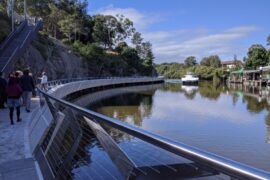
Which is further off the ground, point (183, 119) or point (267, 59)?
point (267, 59)

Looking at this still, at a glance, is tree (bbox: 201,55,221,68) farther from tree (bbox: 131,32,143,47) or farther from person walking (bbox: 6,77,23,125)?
person walking (bbox: 6,77,23,125)

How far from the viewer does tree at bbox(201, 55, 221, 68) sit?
137925mm

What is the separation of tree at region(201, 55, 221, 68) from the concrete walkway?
432ft

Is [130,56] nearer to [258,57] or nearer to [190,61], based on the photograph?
[258,57]

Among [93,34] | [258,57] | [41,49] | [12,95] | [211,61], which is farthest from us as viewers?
[211,61]

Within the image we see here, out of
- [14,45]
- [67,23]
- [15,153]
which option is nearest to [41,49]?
[14,45]

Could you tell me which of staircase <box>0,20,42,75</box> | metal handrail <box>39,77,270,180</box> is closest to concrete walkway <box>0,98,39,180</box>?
metal handrail <box>39,77,270,180</box>

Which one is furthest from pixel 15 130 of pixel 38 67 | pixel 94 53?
pixel 94 53

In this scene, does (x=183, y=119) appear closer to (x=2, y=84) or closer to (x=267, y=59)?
(x=2, y=84)

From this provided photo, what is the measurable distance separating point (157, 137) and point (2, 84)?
1183 cm

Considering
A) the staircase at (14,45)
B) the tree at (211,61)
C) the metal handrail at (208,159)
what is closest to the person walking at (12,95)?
the metal handrail at (208,159)

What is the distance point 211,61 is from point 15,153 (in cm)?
13709

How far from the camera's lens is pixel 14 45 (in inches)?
992

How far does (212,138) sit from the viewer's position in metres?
14.6
